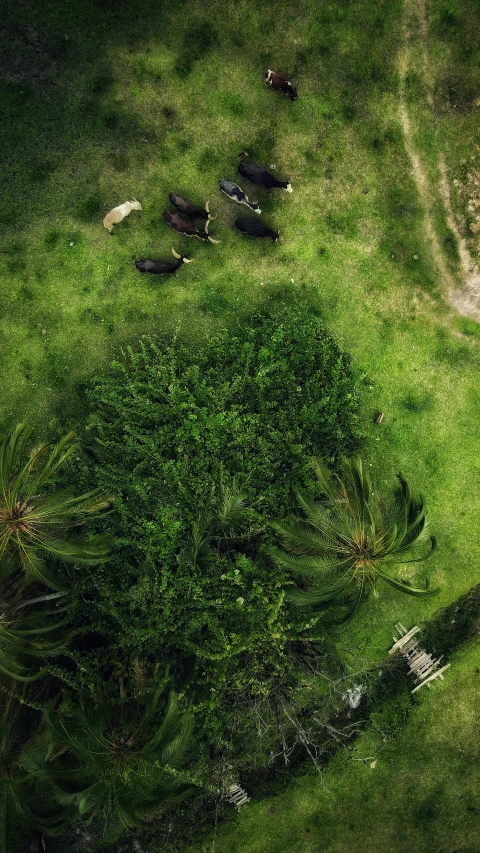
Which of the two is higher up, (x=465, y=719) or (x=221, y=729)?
(x=221, y=729)

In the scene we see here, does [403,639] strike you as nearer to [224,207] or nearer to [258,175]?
[224,207]

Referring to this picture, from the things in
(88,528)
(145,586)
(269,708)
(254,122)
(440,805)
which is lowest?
(440,805)

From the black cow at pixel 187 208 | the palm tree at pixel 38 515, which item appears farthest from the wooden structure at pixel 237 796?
the black cow at pixel 187 208

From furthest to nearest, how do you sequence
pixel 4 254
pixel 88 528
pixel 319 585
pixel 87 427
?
pixel 4 254
pixel 87 427
pixel 88 528
pixel 319 585

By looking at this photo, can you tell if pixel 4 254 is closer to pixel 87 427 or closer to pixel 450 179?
pixel 87 427

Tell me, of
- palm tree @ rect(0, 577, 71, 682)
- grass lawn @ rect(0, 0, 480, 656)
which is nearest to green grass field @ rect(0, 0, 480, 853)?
grass lawn @ rect(0, 0, 480, 656)

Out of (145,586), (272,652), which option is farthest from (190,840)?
(145,586)

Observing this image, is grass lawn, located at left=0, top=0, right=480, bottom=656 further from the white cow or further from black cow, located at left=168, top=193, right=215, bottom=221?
black cow, located at left=168, top=193, right=215, bottom=221
